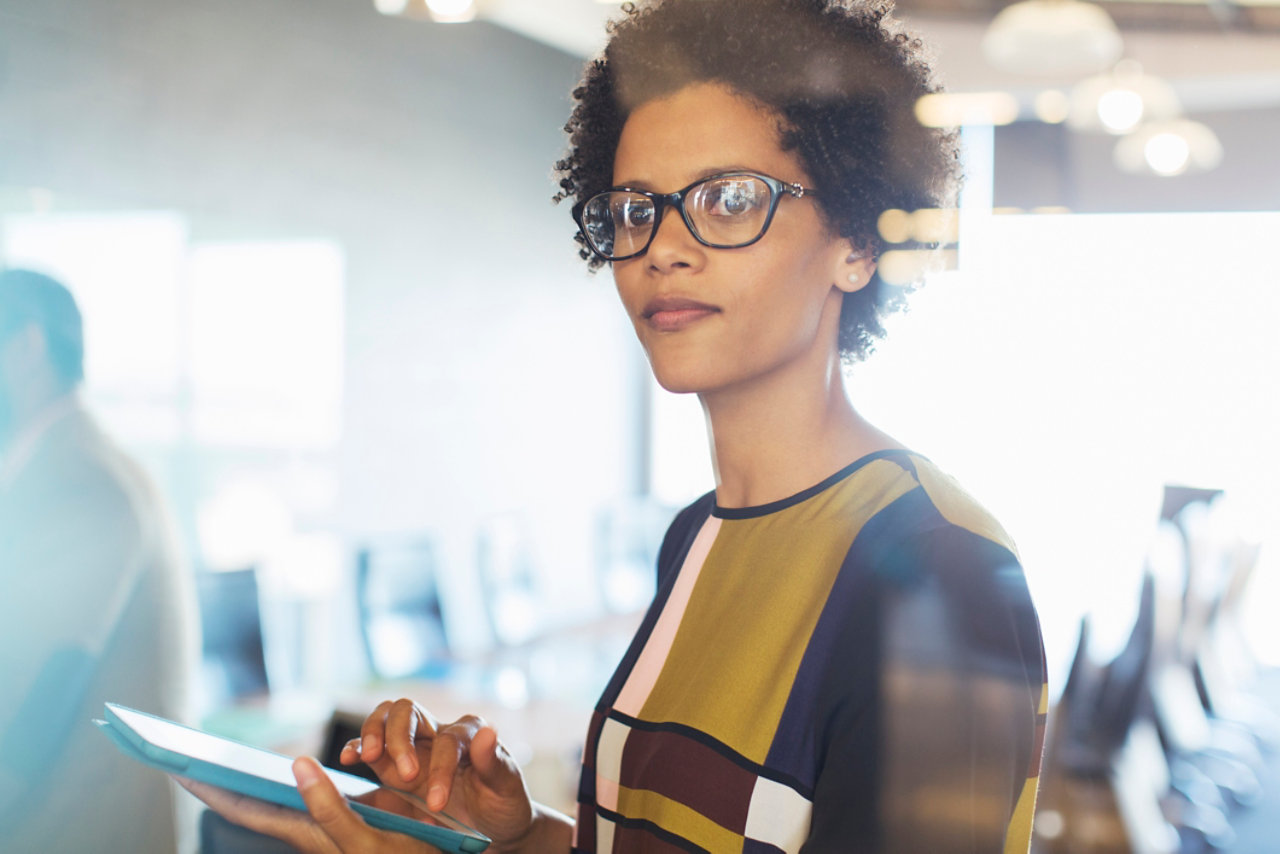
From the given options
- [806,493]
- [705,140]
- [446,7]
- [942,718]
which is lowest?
[942,718]

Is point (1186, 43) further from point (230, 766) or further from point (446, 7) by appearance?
point (230, 766)

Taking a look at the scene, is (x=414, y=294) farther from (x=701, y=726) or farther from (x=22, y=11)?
(x=701, y=726)

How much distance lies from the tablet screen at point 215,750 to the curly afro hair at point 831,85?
517 millimetres

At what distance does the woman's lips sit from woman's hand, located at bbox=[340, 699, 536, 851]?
0.38 meters

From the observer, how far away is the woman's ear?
784 mm

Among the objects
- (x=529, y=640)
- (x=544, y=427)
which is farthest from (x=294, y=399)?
(x=544, y=427)

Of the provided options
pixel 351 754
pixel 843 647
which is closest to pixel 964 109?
pixel 843 647

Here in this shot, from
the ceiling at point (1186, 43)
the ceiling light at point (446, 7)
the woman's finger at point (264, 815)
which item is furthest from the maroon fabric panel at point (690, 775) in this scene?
the ceiling light at point (446, 7)

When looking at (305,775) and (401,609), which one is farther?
(401,609)

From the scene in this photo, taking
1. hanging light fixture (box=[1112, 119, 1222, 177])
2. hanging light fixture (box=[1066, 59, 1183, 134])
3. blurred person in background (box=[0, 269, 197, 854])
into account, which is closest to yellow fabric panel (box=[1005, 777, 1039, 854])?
blurred person in background (box=[0, 269, 197, 854])

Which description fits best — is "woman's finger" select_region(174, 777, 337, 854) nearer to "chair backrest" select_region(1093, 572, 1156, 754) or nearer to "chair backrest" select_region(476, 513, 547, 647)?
"chair backrest" select_region(1093, 572, 1156, 754)

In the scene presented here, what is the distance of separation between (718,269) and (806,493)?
185 millimetres

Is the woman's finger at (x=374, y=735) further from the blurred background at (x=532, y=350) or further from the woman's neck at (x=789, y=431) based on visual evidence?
the blurred background at (x=532, y=350)

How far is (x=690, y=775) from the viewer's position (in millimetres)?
691
